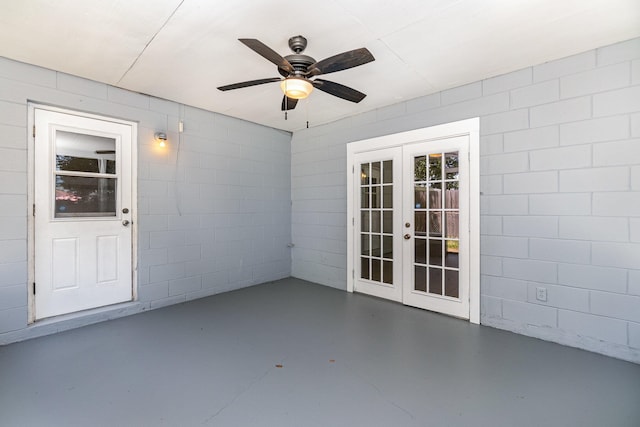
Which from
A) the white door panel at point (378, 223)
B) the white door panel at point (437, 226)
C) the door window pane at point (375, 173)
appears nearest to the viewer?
the white door panel at point (437, 226)

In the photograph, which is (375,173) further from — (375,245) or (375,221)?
(375,245)

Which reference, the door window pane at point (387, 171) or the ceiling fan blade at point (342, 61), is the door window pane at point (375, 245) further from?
the ceiling fan blade at point (342, 61)

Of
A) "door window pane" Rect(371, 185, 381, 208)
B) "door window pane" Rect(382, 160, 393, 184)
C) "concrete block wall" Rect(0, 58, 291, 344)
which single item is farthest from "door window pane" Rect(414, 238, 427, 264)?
"concrete block wall" Rect(0, 58, 291, 344)

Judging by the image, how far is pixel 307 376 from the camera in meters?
2.20

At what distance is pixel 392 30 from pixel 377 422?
2.79 m

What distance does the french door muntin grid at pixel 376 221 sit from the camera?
3.96 metres

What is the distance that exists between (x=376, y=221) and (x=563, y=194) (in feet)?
6.75

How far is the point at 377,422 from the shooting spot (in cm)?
173

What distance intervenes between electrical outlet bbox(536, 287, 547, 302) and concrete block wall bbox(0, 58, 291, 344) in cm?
362

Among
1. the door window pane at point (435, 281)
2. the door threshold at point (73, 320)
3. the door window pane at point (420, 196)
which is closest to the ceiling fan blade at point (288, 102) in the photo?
the door window pane at point (420, 196)

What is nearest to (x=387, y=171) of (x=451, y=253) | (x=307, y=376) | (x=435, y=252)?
(x=435, y=252)

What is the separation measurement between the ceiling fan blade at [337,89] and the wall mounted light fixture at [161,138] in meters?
2.27

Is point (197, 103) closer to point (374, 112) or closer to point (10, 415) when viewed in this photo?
point (374, 112)

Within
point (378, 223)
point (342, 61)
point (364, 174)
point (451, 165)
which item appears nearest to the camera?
point (342, 61)
